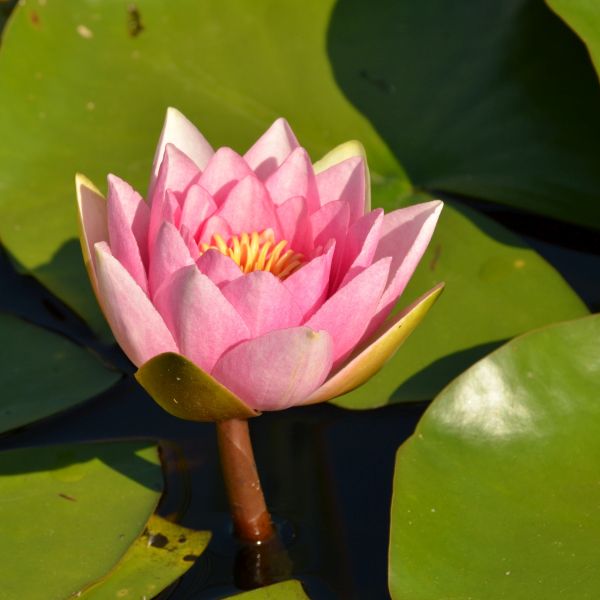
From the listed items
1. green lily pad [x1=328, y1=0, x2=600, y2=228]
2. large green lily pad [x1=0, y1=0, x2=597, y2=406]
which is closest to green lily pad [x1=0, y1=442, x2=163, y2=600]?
large green lily pad [x1=0, y1=0, x2=597, y2=406]

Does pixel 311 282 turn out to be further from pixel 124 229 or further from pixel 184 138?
pixel 184 138

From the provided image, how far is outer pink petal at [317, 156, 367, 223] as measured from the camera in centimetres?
152

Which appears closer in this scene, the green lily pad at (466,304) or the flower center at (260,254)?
the flower center at (260,254)

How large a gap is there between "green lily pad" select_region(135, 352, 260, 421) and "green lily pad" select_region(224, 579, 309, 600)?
1.11ft

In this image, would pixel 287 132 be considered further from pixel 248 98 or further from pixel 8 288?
pixel 8 288

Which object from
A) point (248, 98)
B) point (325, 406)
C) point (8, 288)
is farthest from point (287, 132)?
point (8, 288)

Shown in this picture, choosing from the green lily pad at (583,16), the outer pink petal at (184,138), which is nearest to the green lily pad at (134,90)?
the green lily pad at (583,16)

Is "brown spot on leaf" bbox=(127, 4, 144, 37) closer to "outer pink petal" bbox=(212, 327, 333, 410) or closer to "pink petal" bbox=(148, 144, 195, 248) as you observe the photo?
"pink petal" bbox=(148, 144, 195, 248)

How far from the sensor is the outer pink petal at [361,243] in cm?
135

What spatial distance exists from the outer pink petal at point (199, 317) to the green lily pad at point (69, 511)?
1.46ft

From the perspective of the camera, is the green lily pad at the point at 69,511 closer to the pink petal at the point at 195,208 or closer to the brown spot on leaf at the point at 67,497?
the brown spot on leaf at the point at 67,497

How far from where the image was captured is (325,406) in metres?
1.98

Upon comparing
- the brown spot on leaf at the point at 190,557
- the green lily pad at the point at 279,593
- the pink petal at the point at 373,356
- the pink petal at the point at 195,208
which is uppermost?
the pink petal at the point at 195,208

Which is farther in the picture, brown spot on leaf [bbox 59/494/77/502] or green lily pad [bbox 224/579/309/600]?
brown spot on leaf [bbox 59/494/77/502]
